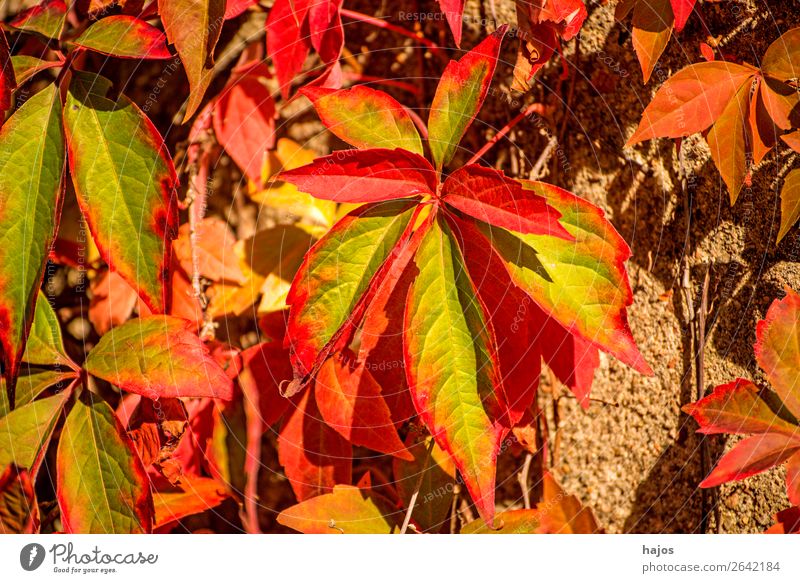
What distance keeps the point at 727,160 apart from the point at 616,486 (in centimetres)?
36

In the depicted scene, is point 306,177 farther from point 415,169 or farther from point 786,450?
point 786,450

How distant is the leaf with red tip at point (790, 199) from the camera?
62 cm

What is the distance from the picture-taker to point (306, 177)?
18.5 inches

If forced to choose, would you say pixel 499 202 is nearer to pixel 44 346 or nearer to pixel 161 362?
pixel 161 362

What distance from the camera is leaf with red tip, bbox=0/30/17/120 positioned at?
52 centimetres

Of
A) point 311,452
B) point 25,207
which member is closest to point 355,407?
point 311,452

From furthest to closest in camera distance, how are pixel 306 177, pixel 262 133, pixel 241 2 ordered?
pixel 262 133 → pixel 241 2 → pixel 306 177

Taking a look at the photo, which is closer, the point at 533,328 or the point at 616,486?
the point at 533,328

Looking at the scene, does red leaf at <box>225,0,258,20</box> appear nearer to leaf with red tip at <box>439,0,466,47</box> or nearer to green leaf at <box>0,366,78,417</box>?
leaf with red tip at <box>439,0,466,47</box>

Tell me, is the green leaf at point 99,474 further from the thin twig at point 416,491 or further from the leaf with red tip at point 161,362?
the thin twig at point 416,491

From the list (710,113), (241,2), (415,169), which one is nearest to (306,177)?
(415,169)

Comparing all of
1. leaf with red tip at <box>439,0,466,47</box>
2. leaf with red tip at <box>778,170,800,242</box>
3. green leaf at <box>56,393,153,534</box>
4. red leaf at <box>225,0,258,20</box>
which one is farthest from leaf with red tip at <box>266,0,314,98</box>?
leaf with red tip at <box>778,170,800,242</box>

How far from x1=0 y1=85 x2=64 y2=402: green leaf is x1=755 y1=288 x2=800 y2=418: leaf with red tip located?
62cm
